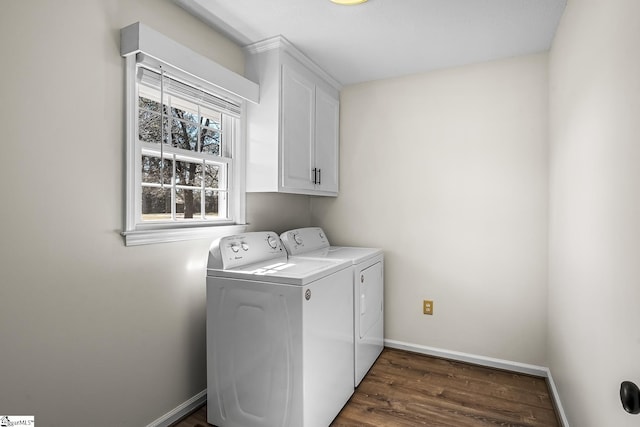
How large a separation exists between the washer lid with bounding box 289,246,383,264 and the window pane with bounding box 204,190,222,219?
58 centimetres

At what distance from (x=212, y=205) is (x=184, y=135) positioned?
1.58ft

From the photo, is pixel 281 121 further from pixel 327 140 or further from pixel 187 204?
pixel 187 204

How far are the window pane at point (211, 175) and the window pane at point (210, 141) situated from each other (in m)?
0.09

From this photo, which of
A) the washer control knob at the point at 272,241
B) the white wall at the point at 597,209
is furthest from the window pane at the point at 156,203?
the white wall at the point at 597,209

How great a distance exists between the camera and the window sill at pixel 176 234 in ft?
5.52

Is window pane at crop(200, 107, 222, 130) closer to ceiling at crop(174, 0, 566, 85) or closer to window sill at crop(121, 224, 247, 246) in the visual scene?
ceiling at crop(174, 0, 566, 85)

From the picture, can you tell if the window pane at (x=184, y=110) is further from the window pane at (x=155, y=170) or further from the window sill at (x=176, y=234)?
the window sill at (x=176, y=234)

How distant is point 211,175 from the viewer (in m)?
2.25

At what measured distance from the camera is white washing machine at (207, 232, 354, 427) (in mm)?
1695

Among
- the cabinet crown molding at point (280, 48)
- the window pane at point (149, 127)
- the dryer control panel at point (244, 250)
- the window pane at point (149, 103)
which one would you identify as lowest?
the dryer control panel at point (244, 250)

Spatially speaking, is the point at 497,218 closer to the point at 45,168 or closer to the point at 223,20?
the point at 223,20

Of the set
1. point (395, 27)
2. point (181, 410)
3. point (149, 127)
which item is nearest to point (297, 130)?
point (395, 27)

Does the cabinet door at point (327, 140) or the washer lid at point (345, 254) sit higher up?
the cabinet door at point (327, 140)

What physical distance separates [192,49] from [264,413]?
2.01m
